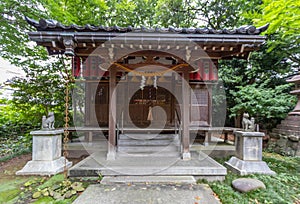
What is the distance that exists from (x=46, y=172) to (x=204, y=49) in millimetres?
5085

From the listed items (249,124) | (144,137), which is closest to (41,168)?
(144,137)

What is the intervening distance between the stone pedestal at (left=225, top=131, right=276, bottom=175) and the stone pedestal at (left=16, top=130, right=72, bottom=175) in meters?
4.89

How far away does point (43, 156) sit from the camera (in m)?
4.29

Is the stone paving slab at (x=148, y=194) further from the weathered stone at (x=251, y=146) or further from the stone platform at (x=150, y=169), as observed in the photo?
the weathered stone at (x=251, y=146)

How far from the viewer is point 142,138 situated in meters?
5.67

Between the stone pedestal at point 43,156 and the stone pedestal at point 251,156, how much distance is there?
4.89 metres

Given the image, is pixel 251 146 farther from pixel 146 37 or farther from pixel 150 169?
pixel 146 37

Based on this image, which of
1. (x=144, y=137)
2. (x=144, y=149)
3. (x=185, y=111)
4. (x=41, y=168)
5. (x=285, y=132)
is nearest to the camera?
(x=41, y=168)

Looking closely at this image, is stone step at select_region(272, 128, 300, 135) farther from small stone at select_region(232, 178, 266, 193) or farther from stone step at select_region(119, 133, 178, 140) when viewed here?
stone step at select_region(119, 133, 178, 140)

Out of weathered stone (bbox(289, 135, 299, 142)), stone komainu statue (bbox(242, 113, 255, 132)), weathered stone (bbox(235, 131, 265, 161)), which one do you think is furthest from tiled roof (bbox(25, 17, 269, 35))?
weathered stone (bbox(289, 135, 299, 142))

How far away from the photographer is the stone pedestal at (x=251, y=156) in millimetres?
4223

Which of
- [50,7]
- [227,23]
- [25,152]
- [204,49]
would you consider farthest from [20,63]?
[227,23]

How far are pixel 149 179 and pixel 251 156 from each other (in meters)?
2.85

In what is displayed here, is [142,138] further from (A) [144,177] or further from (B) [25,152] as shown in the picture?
→ (B) [25,152]
